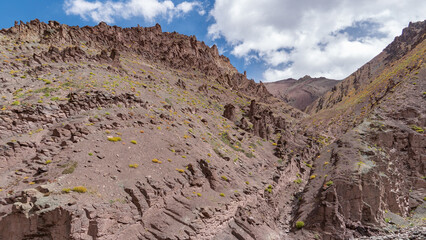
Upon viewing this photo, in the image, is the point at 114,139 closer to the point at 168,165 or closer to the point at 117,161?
the point at 117,161

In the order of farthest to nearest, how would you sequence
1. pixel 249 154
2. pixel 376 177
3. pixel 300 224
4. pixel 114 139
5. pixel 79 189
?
pixel 249 154 < pixel 376 177 < pixel 300 224 < pixel 114 139 < pixel 79 189

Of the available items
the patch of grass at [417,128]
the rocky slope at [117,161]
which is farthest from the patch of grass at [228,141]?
the patch of grass at [417,128]

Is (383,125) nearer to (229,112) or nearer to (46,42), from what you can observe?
(229,112)

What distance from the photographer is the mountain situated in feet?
45.0

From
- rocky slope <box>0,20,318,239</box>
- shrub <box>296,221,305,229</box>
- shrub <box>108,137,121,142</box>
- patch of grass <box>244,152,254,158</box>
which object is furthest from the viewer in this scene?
patch of grass <box>244,152,254,158</box>

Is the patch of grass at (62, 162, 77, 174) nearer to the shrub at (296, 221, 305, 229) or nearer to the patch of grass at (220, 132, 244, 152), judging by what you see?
the shrub at (296, 221, 305, 229)

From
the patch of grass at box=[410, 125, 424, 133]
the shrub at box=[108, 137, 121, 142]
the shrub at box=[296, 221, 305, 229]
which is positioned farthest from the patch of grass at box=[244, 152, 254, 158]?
the patch of grass at box=[410, 125, 424, 133]

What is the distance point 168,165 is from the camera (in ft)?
64.6

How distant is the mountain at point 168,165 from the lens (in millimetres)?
13727

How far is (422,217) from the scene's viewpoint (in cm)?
2270

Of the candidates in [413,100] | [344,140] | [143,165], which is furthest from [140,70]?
[413,100]

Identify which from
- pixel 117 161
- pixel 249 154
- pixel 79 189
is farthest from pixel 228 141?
pixel 79 189

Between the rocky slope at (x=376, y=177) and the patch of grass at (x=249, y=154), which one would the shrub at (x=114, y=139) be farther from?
the rocky slope at (x=376, y=177)

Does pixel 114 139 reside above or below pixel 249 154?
above
